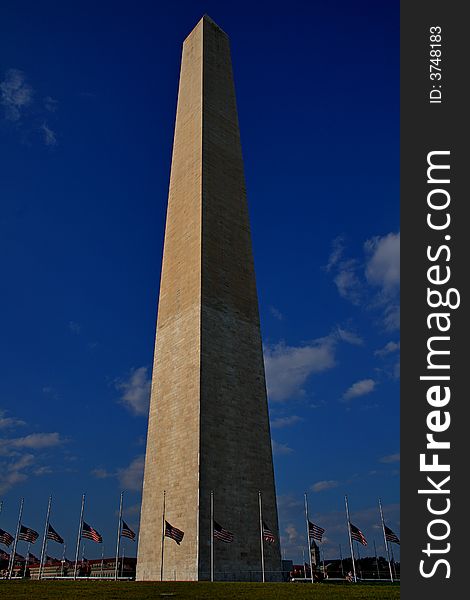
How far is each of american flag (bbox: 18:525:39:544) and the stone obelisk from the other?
18.7 ft

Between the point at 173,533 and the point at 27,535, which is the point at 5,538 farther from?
the point at 173,533

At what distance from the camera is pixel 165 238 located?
35.2 m

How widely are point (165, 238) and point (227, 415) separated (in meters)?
12.5

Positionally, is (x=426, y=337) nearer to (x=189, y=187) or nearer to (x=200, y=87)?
(x=189, y=187)

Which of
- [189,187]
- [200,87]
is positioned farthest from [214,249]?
[200,87]

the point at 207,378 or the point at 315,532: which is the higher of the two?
the point at 207,378

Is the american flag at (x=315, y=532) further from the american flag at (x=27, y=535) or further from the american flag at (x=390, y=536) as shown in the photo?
the american flag at (x=27, y=535)

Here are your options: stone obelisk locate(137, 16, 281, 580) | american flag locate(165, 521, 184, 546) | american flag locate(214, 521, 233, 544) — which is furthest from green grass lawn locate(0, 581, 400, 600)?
stone obelisk locate(137, 16, 281, 580)

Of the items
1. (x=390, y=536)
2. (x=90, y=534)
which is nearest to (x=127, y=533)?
(x=90, y=534)

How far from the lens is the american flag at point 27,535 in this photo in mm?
29469

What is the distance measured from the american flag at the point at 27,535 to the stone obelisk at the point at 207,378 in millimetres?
5689

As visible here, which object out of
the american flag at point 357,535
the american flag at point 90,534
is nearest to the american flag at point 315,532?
the american flag at point 357,535

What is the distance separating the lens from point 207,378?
27438mm

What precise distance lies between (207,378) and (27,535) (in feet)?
41.0
